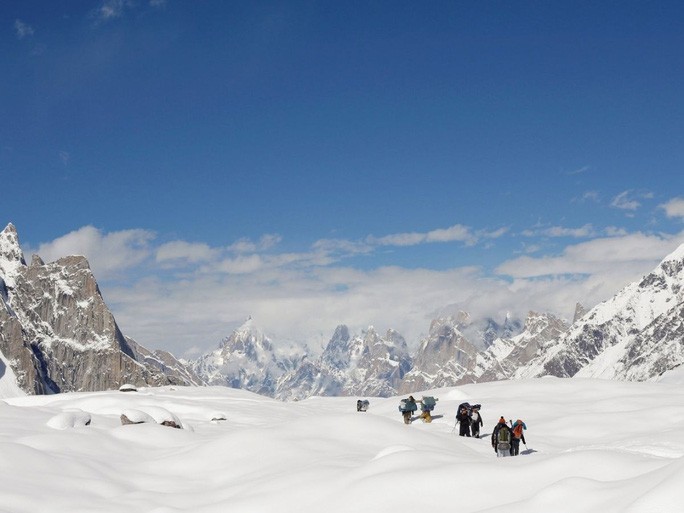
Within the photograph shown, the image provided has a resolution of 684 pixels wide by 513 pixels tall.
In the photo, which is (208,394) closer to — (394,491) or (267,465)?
(267,465)

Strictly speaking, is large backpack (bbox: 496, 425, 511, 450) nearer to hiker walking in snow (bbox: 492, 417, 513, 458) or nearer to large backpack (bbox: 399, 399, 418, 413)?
hiker walking in snow (bbox: 492, 417, 513, 458)

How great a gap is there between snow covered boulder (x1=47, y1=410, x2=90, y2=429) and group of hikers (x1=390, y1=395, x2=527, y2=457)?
14517 mm

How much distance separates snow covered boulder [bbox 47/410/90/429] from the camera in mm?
26156

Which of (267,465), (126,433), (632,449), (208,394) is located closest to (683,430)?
(632,449)

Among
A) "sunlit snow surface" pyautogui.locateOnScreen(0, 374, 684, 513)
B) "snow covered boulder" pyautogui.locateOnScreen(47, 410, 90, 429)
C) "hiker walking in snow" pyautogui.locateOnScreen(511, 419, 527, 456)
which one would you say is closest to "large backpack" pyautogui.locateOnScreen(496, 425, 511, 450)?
"sunlit snow surface" pyautogui.locateOnScreen(0, 374, 684, 513)

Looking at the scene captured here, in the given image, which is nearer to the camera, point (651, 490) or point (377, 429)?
point (651, 490)

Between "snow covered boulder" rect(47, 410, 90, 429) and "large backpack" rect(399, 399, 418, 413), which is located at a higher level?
"large backpack" rect(399, 399, 418, 413)

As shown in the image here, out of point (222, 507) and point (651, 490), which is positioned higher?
point (651, 490)

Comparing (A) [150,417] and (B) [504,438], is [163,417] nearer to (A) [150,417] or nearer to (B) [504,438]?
(A) [150,417]

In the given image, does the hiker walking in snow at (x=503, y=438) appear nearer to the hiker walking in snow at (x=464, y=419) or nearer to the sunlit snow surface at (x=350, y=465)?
the sunlit snow surface at (x=350, y=465)

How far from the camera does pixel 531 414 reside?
1344 inches

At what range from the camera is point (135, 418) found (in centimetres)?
2842

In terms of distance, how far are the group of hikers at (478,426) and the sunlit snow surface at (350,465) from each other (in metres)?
0.64

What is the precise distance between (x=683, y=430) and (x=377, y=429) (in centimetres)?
1197
